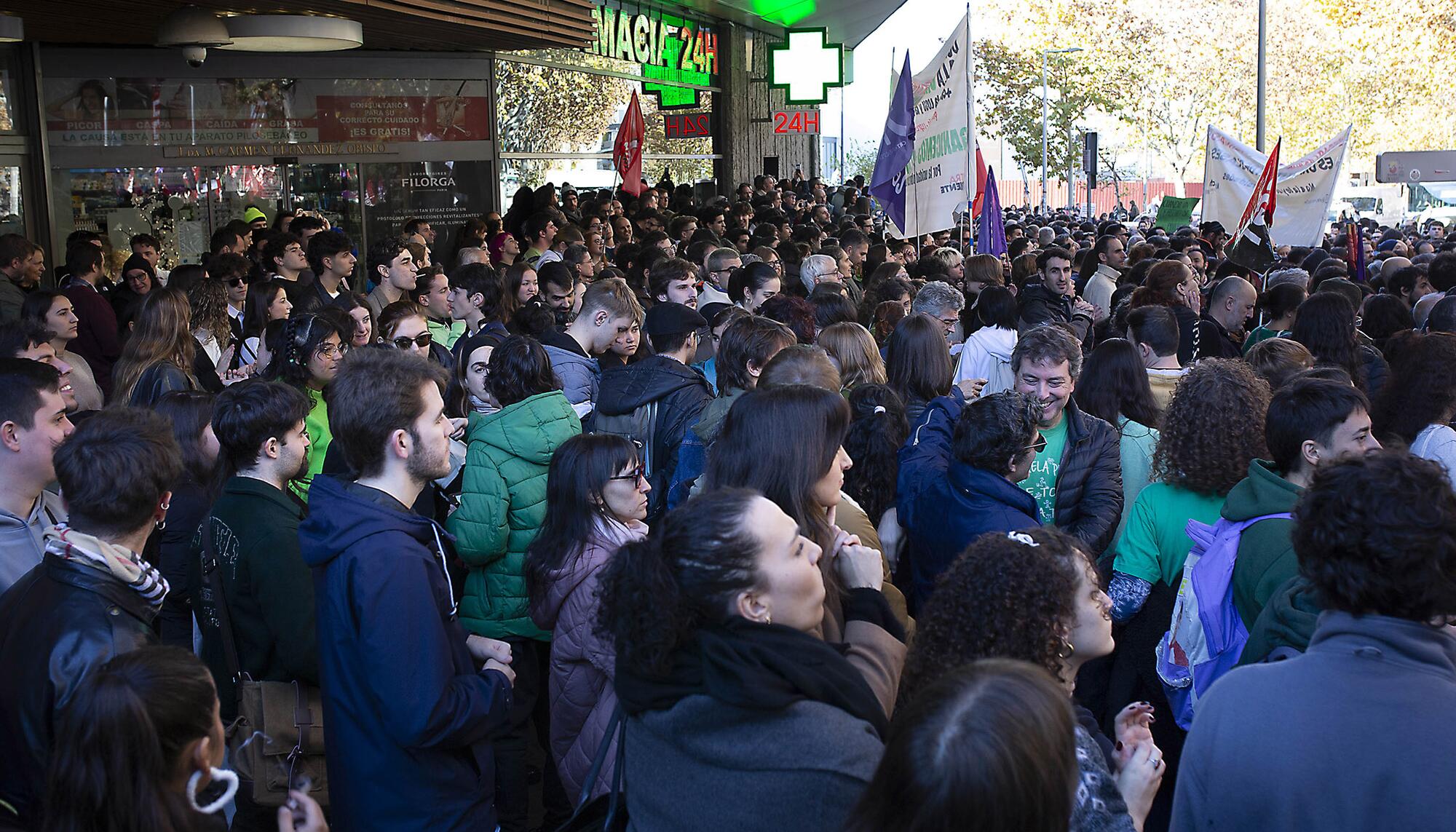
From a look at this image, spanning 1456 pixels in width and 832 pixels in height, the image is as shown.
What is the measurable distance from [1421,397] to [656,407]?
2970mm

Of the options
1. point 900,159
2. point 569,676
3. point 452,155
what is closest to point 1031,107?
point 452,155

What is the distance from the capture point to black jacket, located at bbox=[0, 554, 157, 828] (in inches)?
111

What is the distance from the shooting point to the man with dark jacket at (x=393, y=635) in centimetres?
299

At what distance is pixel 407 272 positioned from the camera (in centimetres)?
812

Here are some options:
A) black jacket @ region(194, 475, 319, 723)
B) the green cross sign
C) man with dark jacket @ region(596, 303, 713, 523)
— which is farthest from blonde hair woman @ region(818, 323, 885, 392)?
the green cross sign

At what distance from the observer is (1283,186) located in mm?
12680

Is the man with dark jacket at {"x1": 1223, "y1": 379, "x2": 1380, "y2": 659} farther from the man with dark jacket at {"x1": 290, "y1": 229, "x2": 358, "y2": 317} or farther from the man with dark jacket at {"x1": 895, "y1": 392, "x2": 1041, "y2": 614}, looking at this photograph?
the man with dark jacket at {"x1": 290, "y1": 229, "x2": 358, "y2": 317}

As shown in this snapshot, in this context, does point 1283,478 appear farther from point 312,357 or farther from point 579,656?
point 312,357

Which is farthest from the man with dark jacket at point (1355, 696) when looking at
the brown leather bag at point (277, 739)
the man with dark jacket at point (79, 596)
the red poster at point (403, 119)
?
the red poster at point (403, 119)

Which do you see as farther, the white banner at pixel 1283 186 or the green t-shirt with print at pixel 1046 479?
the white banner at pixel 1283 186

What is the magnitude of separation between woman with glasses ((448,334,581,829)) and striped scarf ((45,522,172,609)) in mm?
1322

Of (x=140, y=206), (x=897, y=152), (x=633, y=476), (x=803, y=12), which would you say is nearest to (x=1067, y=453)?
(x=633, y=476)

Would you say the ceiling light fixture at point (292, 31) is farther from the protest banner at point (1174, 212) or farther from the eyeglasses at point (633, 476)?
the protest banner at point (1174, 212)

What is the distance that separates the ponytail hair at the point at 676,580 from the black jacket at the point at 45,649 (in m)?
1.23
